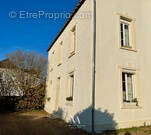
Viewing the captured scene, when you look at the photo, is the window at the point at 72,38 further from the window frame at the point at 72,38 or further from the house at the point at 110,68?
the house at the point at 110,68

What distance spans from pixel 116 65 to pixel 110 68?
16.3 inches

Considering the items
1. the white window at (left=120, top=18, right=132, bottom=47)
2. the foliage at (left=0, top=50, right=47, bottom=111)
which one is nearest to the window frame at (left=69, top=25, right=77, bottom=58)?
the white window at (left=120, top=18, right=132, bottom=47)

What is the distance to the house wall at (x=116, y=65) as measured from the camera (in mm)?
5535

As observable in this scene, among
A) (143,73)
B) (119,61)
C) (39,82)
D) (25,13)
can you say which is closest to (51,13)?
(25,13)

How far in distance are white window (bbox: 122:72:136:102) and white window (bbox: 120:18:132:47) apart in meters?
1.69

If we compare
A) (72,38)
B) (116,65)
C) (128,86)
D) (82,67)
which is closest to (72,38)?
(72,38)

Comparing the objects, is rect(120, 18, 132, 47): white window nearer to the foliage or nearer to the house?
the house

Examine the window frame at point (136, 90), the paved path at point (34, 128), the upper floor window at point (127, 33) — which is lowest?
the paved path at point (34, 128)

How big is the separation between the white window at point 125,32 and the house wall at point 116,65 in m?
0.38

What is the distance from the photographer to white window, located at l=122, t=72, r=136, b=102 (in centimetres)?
629

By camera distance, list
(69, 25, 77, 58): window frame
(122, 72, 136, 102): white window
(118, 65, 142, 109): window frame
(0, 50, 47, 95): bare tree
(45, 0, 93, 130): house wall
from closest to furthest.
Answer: (45, 0, 93, 130): house wall < (118, 65, 142, 109): window frame < (122, 72, 136, 102): white window < (69, 25, 77, 58): window frame < (0, 50, 47, 95): bare tree

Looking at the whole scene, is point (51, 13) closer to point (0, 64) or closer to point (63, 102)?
point (63, 102)

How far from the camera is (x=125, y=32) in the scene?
729 cm

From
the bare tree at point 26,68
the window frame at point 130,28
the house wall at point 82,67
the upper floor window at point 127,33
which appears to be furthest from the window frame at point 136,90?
the bare tree at point 26,68
